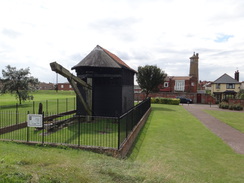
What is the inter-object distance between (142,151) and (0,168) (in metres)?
5.93

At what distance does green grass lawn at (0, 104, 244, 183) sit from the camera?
16.4 feet

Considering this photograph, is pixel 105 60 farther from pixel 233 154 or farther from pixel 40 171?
pixel 40 171

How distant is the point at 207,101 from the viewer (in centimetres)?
4134

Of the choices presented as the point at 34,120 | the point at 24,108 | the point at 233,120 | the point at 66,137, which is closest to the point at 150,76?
the point at 233,120

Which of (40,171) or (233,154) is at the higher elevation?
(40,171)

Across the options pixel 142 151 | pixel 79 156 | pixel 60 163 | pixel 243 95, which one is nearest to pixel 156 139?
pixel 142 151

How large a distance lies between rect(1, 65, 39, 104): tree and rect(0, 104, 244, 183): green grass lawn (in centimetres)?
2098

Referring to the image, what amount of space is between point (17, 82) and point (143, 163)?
83.7 feet

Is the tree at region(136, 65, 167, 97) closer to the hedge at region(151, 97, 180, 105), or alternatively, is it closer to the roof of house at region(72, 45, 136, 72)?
the hedge at region(151, 97, 180, 105)

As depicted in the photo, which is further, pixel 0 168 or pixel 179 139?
pixel 179 139

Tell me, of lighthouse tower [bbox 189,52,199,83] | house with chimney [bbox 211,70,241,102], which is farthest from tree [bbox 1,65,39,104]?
lighthouse tower [bbox 189,52,199,83]

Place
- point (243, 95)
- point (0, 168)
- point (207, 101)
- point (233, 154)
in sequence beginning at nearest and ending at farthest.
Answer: point (0, 168) < point (233, 154) < point (243, 95) < point (207, 101)

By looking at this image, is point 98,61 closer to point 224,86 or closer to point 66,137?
point 66,137

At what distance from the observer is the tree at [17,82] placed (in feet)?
89.1
